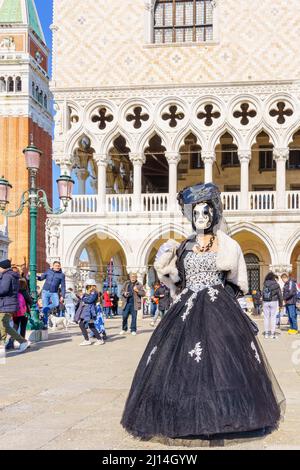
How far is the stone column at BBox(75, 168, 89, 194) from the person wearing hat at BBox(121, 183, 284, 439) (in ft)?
68.6

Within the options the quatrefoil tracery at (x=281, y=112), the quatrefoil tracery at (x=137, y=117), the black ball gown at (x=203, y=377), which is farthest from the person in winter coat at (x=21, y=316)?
the quatrefoil tracery at (x=281, y=112)

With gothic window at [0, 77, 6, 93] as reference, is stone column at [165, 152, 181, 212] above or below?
below

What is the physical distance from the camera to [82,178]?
25922mm

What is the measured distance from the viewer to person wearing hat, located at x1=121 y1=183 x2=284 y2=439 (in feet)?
13.7

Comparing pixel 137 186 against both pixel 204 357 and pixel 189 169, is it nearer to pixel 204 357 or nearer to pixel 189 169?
pixel 189 169

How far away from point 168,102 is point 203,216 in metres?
Answer: 19.0

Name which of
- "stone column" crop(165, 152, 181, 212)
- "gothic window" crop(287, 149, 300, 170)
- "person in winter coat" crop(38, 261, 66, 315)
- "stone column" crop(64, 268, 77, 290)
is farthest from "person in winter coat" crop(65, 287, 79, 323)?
"gothic window" crop(287, 149, 300, 170)

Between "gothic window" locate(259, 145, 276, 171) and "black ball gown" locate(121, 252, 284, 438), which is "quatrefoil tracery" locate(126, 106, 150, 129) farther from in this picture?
"black ball gown" locate(121, 252, 284, 438)

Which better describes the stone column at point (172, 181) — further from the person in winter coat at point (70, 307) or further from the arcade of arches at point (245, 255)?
the person in winter coat at point (70, 307)

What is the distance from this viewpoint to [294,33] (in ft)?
76.7

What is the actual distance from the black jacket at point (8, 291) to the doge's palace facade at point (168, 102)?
13.5m

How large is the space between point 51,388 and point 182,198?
105 inches

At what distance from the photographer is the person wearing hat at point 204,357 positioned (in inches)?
164

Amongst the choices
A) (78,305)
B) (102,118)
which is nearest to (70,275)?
(102,118)
